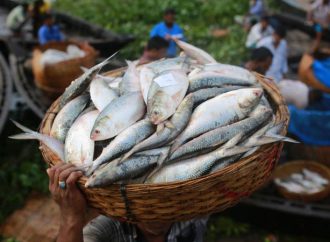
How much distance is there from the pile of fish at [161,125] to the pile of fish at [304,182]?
3386 millimetres

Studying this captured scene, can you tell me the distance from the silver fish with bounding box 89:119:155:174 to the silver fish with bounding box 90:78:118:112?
293 mm

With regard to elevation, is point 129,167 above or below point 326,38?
above

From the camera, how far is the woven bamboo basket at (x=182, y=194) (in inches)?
77.8

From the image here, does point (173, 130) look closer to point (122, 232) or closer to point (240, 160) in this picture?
point (240, 160)

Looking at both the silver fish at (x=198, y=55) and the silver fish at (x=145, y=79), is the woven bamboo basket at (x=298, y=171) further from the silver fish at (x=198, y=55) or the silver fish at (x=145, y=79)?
the silver fish at (x=145, y=79)

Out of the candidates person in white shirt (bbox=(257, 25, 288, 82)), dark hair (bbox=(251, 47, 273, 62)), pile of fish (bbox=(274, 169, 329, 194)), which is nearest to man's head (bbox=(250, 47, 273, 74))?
dark hair (bbox=(251, 47, 273, 62))

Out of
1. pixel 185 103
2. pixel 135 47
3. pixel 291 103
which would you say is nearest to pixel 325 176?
pixel 291 103

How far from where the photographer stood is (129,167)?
2084mm

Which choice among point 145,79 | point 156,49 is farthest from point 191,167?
point 156,49

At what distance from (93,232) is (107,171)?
2.21 ft

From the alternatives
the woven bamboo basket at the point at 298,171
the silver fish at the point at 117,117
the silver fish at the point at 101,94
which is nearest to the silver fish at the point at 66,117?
the silver fish at the point at 101,94

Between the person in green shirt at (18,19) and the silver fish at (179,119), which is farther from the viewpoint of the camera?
the person in green shirt at (18,19)

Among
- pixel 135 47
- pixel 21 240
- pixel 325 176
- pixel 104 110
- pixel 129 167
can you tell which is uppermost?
pixel 104 110

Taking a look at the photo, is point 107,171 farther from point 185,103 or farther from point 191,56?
point 191,56
